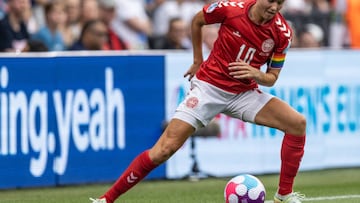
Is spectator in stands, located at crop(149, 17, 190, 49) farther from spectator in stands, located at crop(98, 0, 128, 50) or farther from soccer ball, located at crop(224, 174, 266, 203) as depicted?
soccer ball, located at crop(224, 174, 266, 203)

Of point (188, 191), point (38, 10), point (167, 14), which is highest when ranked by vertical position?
point (38, 10)

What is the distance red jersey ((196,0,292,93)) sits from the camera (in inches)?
380

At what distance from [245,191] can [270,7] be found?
1.65 meters

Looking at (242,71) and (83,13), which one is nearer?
(242,71)

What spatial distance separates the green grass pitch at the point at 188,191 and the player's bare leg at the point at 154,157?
4.73 feet

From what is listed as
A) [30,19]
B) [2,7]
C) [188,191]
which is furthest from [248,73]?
[30,19]

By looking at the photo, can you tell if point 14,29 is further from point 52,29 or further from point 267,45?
point 267,45

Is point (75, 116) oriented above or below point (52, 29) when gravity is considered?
below

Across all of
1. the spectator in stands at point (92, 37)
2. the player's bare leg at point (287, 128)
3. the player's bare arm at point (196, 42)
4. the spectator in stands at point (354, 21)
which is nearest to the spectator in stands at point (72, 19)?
the spectator in stands at point (92, 37)

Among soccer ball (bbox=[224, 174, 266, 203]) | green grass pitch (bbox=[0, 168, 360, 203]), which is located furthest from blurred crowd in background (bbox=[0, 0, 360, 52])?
soccer ball (bbox=[224, 174, 266, 203])

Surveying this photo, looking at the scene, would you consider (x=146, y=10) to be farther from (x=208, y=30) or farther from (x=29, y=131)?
(x=29, y=131)

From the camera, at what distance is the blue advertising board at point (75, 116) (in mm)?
12602

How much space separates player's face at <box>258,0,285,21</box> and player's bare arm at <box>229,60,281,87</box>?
0.48 m

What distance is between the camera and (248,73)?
948cm
